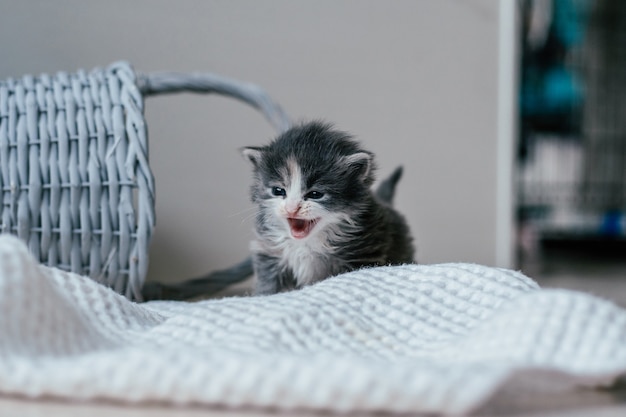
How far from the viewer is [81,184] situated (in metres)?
1.12

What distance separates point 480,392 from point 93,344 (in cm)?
41

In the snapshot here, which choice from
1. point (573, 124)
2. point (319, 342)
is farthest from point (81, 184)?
point (573, 124)

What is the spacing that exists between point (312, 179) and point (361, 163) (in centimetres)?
10

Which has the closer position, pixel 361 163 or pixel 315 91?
pixel 361 163

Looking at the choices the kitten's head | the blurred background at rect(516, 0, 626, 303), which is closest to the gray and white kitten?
the kitten's head

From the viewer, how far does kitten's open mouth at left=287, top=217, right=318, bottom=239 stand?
1095mm

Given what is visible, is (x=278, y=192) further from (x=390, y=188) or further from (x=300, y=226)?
(x=390, y=188)

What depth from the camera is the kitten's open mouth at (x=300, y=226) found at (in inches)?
43.1

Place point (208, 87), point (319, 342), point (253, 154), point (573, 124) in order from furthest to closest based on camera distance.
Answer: point (573, 124) → point (208, 87) → point (253, 154) → point (319, 342)

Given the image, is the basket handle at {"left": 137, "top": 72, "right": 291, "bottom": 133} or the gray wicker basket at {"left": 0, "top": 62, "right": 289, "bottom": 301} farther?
the basket handle at {"left": 137, "top": 72, "right": 291, "bottom": 133}

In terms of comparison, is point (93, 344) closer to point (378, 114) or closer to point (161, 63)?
point (161, 63)

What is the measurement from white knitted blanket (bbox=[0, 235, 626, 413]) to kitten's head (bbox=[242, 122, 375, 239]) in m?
0.20

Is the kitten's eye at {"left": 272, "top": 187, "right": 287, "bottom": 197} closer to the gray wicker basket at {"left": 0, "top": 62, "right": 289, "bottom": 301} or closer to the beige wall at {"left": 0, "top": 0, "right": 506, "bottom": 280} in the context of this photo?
the gray wicker basket at {"left": 0, "top": 62, "right": 289, "bottom": 301}

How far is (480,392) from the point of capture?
52 centimetres
